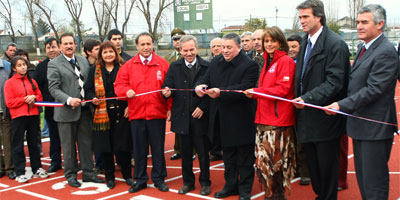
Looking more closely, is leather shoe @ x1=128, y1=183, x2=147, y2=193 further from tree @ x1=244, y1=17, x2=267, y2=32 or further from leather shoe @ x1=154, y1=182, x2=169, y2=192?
tree @ x1=244, y1=17, x2=267, y2=32

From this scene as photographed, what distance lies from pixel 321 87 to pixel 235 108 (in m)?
1.30

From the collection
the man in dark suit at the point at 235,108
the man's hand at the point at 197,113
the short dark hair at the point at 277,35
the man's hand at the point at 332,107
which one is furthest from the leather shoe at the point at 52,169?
the man's hand at the point at 332,107

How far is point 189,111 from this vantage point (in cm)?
575

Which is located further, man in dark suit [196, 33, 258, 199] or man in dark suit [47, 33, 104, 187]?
man in dark suit [47, 33, 104, 187]

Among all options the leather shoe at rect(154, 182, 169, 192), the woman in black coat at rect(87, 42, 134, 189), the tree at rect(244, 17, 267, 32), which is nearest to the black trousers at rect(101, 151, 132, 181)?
the woman in black coat at rect(87, 42, 134, 189)

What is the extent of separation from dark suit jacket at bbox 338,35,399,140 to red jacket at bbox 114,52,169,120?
9.32 feet

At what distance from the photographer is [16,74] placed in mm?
6859

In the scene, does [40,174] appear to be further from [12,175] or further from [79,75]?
[79,75]

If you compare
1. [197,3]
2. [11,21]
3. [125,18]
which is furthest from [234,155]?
[11,21]

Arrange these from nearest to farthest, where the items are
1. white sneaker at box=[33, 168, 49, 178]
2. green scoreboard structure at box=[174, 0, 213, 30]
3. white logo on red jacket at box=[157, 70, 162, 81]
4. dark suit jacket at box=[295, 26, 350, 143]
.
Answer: dark suit jacket at box=[295, 26, 350, 143] → white logo on red jacket at box=[157, 70, 162, 81] → white sneaker at box=[33, 168, 49, 178] → green scoreboard structure at box=[174, 0, 213, 30]

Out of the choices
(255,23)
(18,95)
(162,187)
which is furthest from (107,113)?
(255,23)

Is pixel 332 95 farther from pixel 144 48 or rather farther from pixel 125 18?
pixel 125 18

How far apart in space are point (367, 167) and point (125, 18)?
125ft

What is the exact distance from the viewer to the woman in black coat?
6066mm
